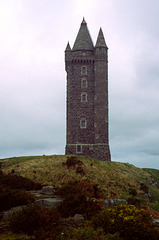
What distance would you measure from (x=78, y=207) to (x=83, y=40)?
43.2 metres

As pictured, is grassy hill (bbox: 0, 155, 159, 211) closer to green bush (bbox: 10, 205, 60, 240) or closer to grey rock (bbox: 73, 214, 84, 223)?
grey rock (bbox: 73, 214, 84, 223)

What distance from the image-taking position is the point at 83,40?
49625 mm

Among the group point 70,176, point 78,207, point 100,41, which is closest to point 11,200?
point 78,207

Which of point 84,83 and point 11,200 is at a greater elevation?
point 84,83

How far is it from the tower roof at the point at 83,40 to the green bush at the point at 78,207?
40195 mm

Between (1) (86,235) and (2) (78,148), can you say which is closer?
(1) (86,235)

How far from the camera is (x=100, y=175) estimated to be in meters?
27.3

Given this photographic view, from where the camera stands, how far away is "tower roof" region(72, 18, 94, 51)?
48.5 meters

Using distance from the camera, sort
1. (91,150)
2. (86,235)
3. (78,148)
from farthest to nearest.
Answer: (78,148) < (91,150) < (86,235)

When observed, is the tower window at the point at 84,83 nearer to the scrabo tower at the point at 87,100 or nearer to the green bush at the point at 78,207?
the scrabo tower at the point at 87,100

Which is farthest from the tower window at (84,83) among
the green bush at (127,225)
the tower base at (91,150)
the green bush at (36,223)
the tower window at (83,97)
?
the green bush at (36,223)

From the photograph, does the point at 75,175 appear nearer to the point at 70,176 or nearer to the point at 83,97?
the point at 70,176

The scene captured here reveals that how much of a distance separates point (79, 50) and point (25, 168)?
29347mm

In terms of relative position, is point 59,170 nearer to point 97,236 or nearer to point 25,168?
point 25,168
